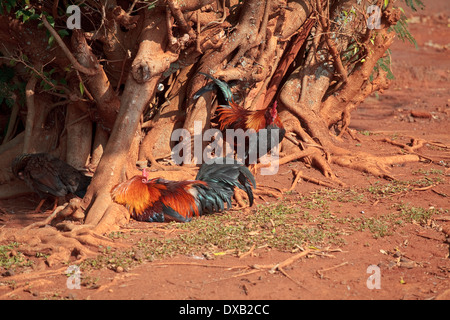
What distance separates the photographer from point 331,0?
370 inches

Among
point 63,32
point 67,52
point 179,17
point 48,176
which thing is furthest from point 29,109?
point 179,17

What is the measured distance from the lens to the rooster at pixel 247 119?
803cm

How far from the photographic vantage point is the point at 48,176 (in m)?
7.04

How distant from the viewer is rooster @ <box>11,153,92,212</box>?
704 centimetres

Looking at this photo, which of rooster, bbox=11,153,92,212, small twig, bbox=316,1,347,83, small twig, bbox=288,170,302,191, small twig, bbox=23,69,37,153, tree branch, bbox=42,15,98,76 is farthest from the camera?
small twig, bbox=316,1,347,83

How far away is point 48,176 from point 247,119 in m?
3.12

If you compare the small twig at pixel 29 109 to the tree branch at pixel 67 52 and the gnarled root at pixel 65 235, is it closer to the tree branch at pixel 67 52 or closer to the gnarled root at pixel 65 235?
the tree branch at pixel 67 52

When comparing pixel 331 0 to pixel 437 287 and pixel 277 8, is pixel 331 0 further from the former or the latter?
pixel 437 287

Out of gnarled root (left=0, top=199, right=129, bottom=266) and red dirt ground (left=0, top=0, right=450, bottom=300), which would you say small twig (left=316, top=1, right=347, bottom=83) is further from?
gnarled root (left=0, top=199, right=129, bottom=266)

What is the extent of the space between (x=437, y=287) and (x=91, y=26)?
565 cm

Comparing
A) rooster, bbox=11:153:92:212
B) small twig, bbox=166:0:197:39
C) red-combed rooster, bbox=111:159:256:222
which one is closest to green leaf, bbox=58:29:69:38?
small twig, bbox=166:0:197:39

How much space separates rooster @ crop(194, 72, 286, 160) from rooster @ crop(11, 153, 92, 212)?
2.23 meters
